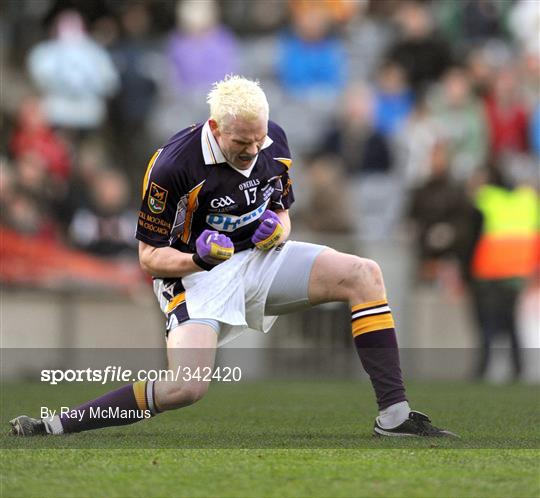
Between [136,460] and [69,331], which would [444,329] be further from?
[136,460]

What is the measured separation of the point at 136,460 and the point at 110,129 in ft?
34.2

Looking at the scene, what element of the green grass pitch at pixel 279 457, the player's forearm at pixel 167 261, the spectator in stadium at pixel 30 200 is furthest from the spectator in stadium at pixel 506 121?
the player's forearm at pixel 167 261

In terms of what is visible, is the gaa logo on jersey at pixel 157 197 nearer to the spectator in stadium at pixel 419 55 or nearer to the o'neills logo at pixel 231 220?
the o'neills logo at pixel 231 220

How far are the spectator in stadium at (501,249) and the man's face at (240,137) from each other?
7043 millimetres

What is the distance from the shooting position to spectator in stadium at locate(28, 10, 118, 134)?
49.6 ft

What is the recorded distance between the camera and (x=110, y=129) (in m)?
16.1

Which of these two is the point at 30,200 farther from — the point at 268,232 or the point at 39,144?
the point at 268,232

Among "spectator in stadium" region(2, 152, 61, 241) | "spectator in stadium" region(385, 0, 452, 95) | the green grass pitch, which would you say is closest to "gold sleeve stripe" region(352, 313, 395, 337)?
the green grass pitch

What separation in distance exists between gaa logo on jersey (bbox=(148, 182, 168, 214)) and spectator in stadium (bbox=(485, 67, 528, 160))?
31.8 ft

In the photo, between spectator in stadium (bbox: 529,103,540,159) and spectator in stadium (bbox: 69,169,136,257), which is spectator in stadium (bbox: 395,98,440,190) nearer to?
spectator in stadium (bbox: 529,103,540,159)

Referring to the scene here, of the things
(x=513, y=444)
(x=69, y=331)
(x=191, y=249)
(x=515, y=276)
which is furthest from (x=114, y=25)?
(x=513, y=444)

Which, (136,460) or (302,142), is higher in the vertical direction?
(302,142)

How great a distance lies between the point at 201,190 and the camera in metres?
7.01

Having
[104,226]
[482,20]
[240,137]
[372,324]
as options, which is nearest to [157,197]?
[240,137]
